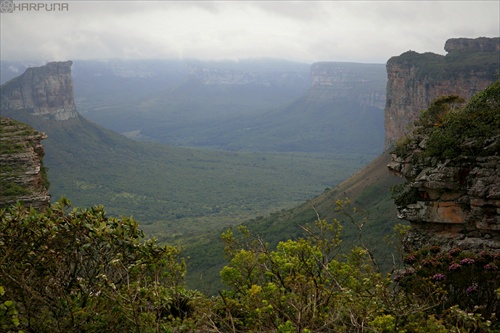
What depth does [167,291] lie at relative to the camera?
38.1 ft

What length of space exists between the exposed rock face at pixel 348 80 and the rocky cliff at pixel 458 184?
6023 inches

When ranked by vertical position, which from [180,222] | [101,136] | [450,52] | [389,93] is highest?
[450,52]

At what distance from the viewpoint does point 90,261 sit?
1144cm

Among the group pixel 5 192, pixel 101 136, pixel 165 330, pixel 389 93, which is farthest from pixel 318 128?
pixel 165 330

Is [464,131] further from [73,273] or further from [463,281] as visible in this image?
[73,273]

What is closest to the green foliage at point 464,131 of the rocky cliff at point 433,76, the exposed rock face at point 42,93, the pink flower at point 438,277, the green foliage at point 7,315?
the pink flower at point 438,277

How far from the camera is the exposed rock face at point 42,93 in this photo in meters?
103

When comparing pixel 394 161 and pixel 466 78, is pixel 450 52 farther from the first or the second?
pixel 394 161

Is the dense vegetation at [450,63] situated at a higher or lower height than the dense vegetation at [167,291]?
higher

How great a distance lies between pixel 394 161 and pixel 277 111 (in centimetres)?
17472

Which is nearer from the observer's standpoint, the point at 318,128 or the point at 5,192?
the point at 5,192

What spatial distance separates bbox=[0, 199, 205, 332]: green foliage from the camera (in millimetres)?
9625

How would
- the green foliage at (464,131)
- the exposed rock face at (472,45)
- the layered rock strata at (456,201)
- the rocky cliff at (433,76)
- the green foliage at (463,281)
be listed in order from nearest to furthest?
the green foliage at (463,281), the layered rock strata at (456,201), the green foliage at (464,131), the rocky cliff at (433,76), the exposed rock face at (472,45)

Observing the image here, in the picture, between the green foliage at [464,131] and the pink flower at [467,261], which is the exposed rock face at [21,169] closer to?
the green foliage at [464,131]
